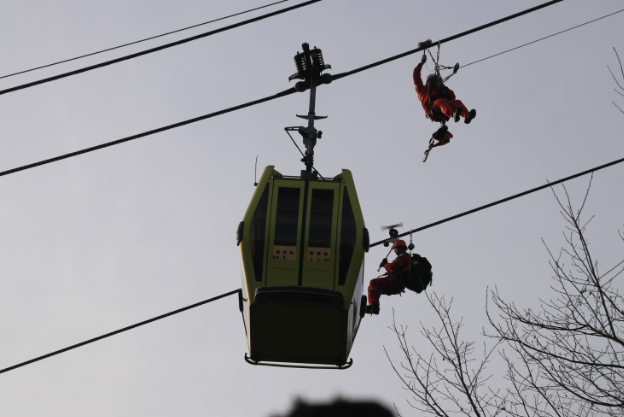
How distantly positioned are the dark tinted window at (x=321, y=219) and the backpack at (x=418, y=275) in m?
3.16

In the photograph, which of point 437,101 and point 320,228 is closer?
point 320,228

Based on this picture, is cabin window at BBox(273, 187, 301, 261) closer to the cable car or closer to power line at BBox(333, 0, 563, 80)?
the cable car

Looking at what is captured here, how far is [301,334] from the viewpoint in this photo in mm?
9688

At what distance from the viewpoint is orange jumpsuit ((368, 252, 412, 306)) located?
40.8 feet

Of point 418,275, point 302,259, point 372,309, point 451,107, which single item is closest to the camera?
point 302,259

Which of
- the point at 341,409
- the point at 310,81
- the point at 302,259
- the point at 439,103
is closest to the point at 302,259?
the point at 302,259

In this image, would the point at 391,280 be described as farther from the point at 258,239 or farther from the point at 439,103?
the point at 258,239

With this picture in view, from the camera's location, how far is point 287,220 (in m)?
9.51

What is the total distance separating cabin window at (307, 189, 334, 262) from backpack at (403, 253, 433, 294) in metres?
3.16

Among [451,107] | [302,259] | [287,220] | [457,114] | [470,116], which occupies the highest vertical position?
[451,107]

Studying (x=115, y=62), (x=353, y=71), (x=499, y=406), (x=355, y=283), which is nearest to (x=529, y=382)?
(x=499, y=406)

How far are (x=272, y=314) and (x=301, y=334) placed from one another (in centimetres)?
49

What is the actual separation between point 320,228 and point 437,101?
3469 millimetres

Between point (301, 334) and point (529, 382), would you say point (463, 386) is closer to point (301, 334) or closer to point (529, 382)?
point (529, 382)
